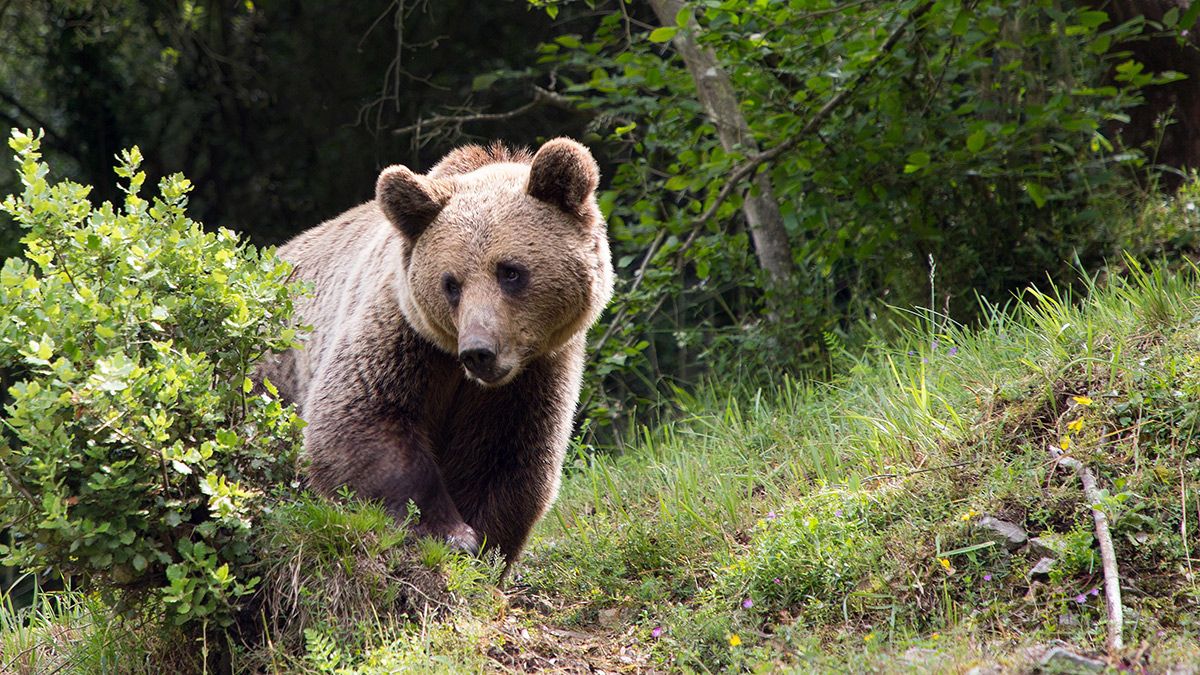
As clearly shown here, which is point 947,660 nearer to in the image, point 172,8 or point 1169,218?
point 1169,218

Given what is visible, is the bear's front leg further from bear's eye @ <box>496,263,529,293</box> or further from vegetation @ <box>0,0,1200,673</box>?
bear's eye @ <box>496,263,529,293</box>

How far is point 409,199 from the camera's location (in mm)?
4523

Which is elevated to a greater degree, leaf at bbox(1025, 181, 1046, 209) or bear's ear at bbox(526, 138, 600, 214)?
bear's ear at bbox(526, 138, 600, 214)

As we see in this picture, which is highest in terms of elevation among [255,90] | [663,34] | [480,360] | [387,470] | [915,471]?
[663,34]

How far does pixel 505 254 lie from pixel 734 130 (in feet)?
9.68

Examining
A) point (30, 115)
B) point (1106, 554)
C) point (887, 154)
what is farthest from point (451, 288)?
point (30, 115)

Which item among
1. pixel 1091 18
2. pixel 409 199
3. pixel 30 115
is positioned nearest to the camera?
pixel 409 199

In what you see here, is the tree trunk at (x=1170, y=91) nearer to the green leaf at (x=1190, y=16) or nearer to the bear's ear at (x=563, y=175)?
the green leaf at (x=1190, y=16)

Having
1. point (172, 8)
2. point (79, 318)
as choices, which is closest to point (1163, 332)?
point (79, 318)

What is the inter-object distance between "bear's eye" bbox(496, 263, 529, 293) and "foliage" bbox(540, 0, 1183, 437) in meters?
1.93

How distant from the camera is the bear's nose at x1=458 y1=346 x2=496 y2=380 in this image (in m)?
4.07

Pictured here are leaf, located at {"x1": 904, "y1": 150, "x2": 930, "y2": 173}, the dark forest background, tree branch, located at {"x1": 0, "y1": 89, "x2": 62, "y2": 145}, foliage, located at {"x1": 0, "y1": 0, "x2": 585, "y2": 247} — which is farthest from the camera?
foliage, located at {"x1": 0, "y1": 0, "x2": 585, "y2": 247}

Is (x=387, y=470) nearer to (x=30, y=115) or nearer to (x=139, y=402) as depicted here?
(x=139, y=402)

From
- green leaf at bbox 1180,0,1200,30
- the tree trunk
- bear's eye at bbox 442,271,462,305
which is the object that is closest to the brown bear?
bear's eye at bbox 442,271,462,305
